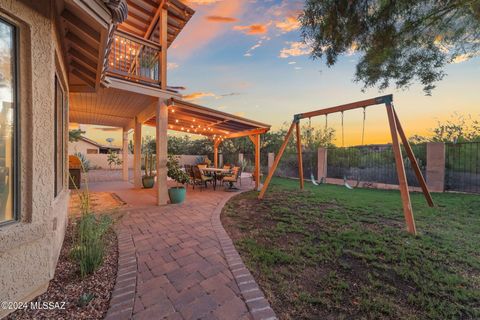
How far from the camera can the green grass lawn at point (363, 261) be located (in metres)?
2.11

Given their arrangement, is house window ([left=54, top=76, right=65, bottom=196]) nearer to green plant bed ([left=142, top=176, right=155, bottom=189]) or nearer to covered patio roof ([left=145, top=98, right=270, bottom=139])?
covered patio roof ([left=145, top=98, right=270, bottom=139])

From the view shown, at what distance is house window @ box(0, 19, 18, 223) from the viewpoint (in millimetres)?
1825

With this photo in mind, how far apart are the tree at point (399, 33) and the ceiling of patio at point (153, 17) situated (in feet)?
13.3

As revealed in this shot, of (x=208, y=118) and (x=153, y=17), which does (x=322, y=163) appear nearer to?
(x=208, y=118)

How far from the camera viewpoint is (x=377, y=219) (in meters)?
4.84

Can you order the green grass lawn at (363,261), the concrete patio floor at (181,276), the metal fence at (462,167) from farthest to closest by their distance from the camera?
the metal fence at (462,167) < the green grass lawn at (363,261) < the concrete patio floor at (181,276)

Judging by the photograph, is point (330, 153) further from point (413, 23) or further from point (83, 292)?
point (83, 292)

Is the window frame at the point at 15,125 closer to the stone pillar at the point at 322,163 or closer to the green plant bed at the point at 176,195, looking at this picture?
the green plant bed at the point at 176,195

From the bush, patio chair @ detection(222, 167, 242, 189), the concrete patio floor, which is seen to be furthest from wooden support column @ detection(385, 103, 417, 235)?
patio chair @ detection(222, 167, 242, 189)

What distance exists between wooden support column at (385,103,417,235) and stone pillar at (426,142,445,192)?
561 cm

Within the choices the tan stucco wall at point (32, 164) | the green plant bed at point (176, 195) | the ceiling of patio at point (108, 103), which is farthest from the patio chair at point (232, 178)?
the tan stucco wall at point (32, 164)

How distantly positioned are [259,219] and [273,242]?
1.35m

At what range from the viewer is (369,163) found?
10477 mm

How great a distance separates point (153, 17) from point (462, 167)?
1240 cm
